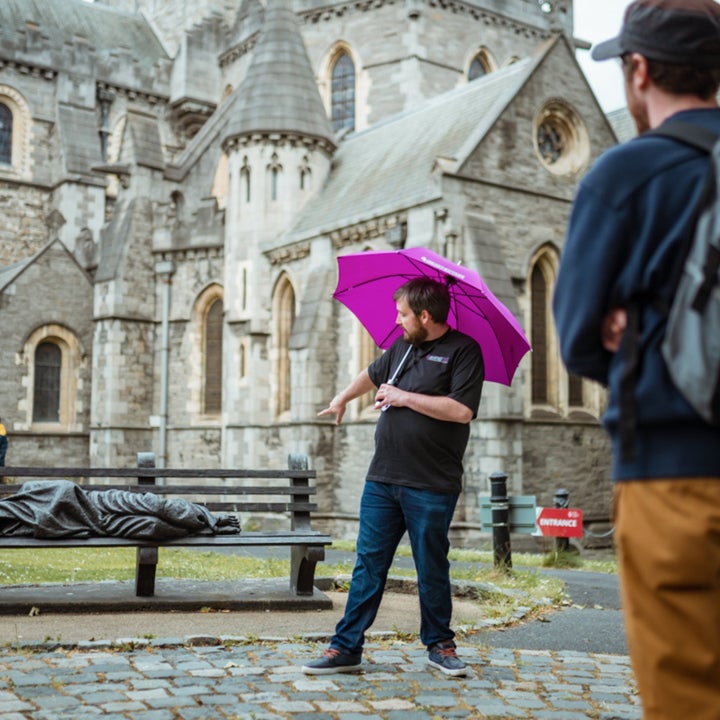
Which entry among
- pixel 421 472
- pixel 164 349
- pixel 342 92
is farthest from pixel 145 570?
pixel 342 92

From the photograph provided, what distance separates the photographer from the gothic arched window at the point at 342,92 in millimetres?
28688

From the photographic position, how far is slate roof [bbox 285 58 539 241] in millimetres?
18081

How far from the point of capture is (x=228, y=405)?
2214cm

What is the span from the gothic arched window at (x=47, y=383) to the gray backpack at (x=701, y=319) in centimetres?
2394

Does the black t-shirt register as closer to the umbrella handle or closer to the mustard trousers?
the umbrella handle

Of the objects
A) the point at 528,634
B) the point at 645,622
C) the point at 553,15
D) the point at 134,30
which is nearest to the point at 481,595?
the point at 528,634

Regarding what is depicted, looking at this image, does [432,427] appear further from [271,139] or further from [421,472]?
[271,139]

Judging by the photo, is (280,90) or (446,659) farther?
(280,90)

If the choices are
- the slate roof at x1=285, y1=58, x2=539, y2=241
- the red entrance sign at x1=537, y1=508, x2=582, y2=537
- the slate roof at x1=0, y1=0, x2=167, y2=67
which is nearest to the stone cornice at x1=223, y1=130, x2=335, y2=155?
the slate roof at x1=285, y1=58, x2=539, y2=241

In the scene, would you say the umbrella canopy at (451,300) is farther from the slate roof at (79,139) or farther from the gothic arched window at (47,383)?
the slate roof at (79,139)

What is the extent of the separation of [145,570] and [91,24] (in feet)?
106

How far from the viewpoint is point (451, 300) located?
5.22m

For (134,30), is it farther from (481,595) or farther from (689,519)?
(689,519)

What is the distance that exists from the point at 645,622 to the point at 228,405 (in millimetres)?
20413
